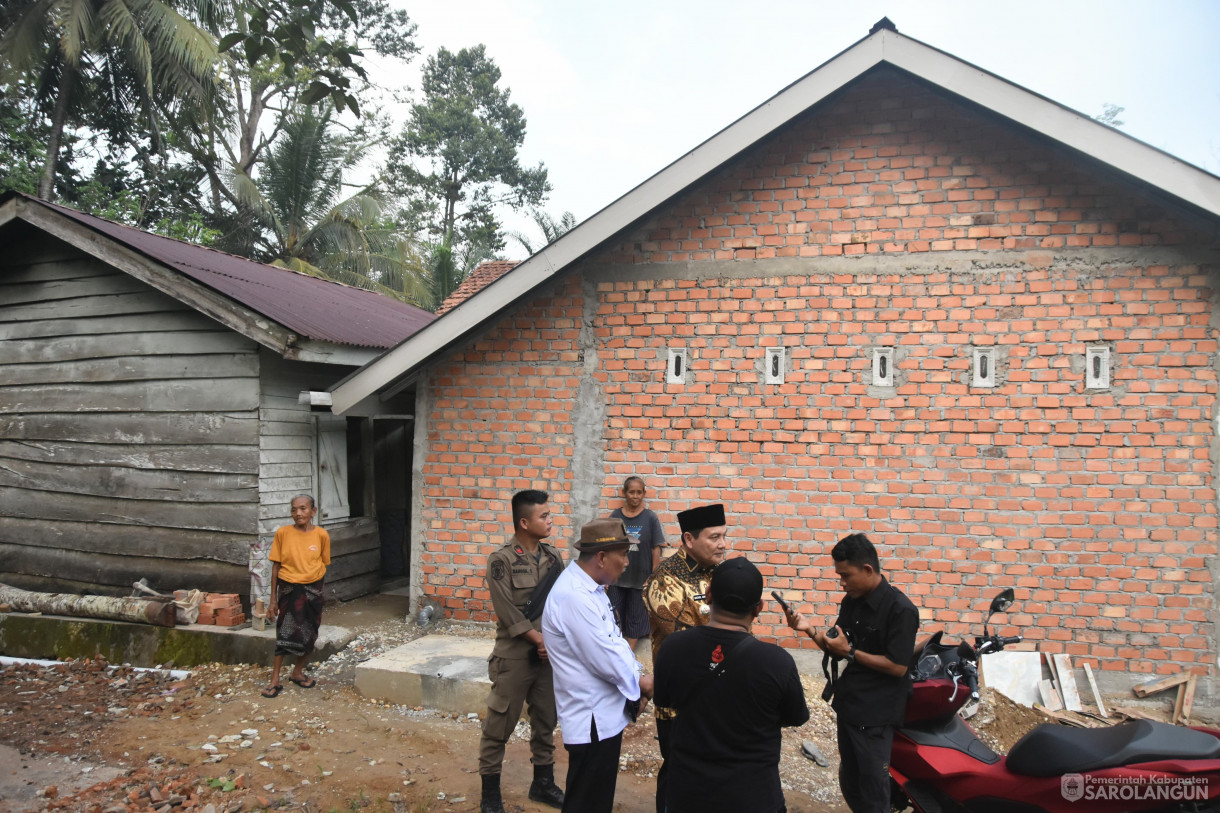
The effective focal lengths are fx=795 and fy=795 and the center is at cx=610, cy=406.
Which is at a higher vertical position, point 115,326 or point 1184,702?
point 115,326

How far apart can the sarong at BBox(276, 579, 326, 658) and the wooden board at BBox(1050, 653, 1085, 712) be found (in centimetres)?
558

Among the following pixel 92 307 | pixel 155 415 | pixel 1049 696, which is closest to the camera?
pixel 1049 696

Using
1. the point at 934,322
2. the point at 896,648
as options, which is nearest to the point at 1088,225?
the point at 934,322

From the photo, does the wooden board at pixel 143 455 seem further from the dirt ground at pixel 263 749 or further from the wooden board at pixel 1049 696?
the wooden board at pixel 1049 696

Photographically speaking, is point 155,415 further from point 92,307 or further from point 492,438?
point 492,438

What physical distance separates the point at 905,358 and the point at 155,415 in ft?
22.6

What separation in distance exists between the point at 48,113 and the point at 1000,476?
2210cm

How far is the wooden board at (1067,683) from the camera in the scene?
5.82 m

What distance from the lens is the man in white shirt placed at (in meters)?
3.35


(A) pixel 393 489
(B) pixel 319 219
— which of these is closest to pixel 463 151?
(B) pixel 319 219

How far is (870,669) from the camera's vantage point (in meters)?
3.54

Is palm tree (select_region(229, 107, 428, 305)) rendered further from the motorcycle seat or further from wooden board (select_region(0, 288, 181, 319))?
the motorcycle seat

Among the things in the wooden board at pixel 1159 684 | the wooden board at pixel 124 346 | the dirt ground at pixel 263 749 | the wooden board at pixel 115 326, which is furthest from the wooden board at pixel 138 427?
A: the wooden board at pixel 1159 684

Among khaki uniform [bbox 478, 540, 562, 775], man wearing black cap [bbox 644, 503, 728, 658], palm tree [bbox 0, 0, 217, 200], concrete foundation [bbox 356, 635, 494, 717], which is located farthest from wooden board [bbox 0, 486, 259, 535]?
palm tree [bbox 0, 0, 217, 200]
